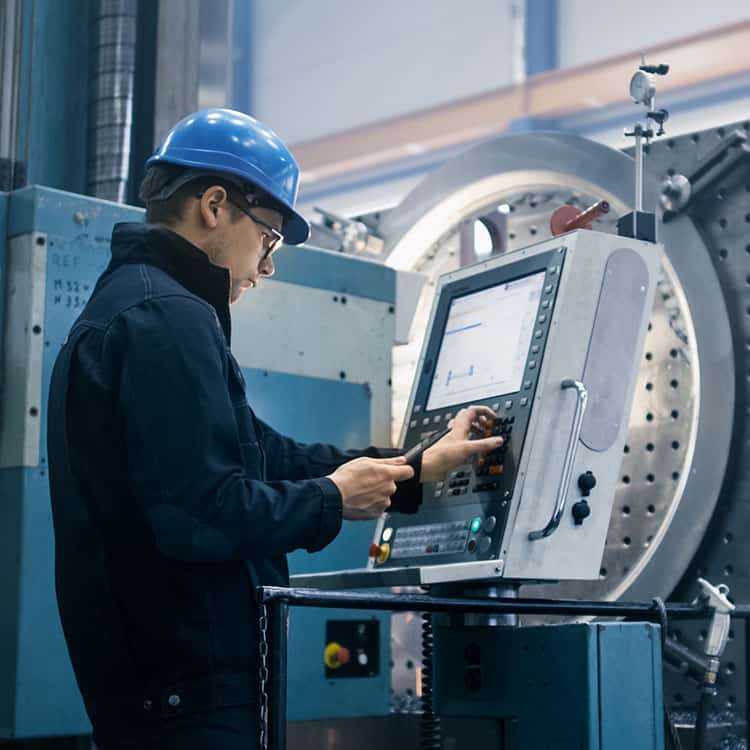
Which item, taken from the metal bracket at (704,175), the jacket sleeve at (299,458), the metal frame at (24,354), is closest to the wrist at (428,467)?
the jacket sleeve at (299,458)

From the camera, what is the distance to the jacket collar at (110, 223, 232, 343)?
152cm

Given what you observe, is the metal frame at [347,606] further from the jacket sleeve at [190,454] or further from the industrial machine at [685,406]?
the industrial machine at [685,406]

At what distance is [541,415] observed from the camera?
1.69 meters

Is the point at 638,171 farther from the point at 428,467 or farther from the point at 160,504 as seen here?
the point at 160,504

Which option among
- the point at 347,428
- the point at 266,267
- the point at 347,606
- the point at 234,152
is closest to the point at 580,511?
the point at 347,606

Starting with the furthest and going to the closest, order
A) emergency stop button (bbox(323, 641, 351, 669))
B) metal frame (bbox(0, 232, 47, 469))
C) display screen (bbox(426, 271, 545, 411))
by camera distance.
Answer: emergency stop button (bbox(323, 641, 351, 669)) < metal frame (bbox(0, 232, 47, 469)) < display screen (bbox(426, 271, 545, 411))

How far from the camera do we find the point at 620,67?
4.33 metres

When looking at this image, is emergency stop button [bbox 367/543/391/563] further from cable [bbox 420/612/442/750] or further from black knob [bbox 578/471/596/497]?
black knob [bbox 578/471/596/497]

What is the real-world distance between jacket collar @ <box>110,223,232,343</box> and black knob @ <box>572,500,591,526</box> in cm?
54

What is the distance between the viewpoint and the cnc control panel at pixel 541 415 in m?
1.67

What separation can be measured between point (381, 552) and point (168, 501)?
0.57m

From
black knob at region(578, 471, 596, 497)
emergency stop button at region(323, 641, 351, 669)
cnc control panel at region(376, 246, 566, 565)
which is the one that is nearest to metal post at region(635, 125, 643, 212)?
cnc control panel at region(376, 246, 566, 565)

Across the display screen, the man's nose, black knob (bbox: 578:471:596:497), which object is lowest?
black knob (bbox: 578:471:596:497)

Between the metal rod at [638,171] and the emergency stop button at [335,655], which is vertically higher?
the metal rod at [638,171]
